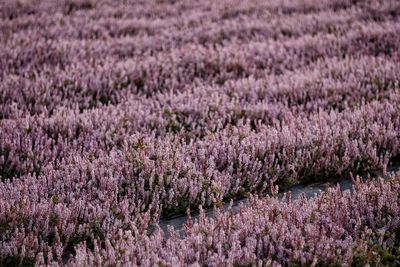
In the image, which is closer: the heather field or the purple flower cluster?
the purple flower cluster

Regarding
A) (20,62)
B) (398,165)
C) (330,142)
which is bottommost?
(398,165)

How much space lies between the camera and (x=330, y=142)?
15.7 feet

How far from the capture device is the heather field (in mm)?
3152

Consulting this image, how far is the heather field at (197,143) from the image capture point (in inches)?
A: 124

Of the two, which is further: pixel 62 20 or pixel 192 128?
pixel 62 20

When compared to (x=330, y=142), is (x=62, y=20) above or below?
above

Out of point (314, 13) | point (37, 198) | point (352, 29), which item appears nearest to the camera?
point (37, 198)

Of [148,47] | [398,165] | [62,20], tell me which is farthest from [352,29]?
[62,20]

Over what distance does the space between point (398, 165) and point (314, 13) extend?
7.39 meters

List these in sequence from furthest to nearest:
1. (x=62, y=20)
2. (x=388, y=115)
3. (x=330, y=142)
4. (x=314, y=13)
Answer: (x=314, y=13), (x=62, y=20), (x=388, y=115), (x=330, y=142)

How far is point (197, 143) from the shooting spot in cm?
469

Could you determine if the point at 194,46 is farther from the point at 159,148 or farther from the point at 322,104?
the point at 159,148

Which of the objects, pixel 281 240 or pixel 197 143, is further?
pixel 197 143

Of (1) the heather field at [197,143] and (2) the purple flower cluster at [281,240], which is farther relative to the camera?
(1) the heather field at [197,143]
